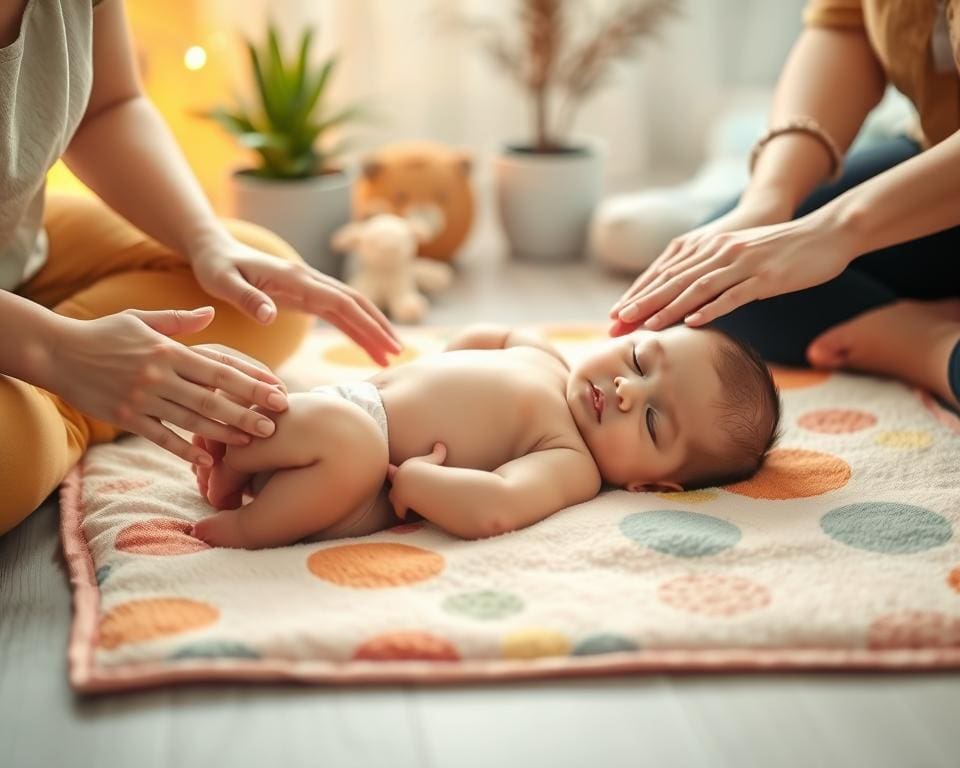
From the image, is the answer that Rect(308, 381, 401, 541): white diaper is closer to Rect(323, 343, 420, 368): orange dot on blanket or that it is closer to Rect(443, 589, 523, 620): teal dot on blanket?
Rect(443, 589, 523, 620): teal dot on blanket

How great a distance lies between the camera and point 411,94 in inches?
105

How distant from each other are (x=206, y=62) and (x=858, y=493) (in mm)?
1762

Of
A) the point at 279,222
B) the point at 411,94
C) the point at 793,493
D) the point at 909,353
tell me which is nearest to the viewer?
the point at 793,493

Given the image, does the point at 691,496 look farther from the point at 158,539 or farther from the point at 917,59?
the point at 917,59

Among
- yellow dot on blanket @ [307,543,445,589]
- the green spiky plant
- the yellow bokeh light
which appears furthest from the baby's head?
the yellow bokeh light

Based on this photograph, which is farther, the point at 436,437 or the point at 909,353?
the point at 909,353

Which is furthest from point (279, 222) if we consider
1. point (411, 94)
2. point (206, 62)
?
point (411, 94)

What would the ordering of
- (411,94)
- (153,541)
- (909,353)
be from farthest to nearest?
(411,94) → (909,353) → (153,541)

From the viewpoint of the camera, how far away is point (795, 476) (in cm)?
124

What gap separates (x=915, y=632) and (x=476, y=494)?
0.42 meters

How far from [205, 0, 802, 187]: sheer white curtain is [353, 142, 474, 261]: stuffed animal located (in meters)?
0.22

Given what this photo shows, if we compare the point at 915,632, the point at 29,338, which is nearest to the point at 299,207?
the point at 29,338

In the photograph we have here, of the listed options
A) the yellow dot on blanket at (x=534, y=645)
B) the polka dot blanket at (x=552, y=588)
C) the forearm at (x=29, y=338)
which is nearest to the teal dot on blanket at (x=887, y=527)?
the polka dot blanket at (x=552, y=588)

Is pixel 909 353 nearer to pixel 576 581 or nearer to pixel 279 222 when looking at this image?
pixel 576 581
